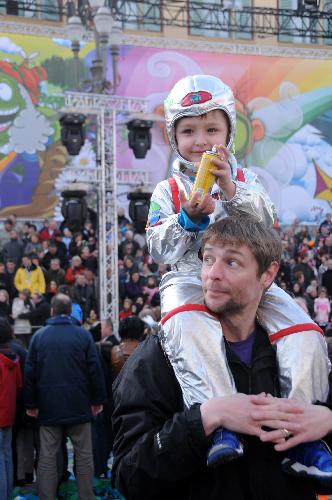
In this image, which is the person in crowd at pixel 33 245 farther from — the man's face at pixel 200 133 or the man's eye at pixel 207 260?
the man's eye at pixel 207 260

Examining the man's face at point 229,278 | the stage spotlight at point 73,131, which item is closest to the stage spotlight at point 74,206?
the stage spotlight at point 73,131

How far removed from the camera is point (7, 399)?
6562 millimetres

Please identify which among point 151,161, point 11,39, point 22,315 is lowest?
point 22,315

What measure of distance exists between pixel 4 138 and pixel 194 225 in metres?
17.2

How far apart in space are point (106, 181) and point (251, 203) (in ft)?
37.3

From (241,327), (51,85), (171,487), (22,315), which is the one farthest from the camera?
(51,85)

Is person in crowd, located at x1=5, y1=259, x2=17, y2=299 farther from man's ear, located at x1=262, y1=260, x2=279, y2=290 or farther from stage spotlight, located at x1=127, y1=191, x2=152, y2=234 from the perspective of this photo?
man's ear, located at x1=262, y1=260, x2=279, y2=290

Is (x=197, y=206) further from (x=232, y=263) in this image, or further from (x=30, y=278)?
(x=30, y=278)

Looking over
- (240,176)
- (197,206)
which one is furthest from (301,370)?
(240,176)

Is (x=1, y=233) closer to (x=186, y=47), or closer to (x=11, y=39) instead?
(x=11, y=39)

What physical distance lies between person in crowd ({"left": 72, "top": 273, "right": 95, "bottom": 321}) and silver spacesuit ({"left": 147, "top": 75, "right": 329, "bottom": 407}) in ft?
36.5

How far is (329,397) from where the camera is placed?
97.6 inches

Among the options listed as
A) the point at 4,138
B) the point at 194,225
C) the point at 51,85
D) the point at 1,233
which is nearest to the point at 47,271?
the point at 1,233

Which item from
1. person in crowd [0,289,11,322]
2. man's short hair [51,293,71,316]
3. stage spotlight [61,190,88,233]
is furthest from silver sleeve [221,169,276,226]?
stage spotlight [61,190,88,233]
